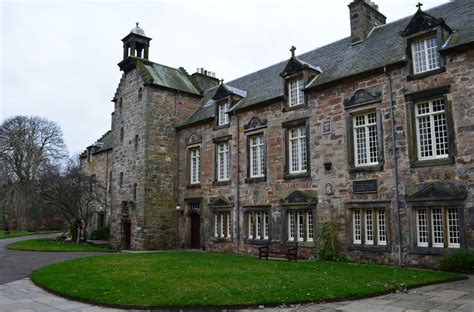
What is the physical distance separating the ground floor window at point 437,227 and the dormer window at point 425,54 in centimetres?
555

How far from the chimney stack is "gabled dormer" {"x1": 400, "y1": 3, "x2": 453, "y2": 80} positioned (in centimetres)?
493

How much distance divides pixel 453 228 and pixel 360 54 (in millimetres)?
9419

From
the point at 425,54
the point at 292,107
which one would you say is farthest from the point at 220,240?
the point at 425,54

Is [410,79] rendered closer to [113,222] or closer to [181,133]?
[181,133]

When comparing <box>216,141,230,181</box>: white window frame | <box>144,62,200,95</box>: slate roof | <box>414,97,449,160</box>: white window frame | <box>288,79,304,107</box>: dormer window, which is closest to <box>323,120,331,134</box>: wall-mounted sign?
<box>288,79,304,107</box>: dormer window

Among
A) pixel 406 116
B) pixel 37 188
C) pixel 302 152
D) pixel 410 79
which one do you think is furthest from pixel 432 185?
pixel 37 188

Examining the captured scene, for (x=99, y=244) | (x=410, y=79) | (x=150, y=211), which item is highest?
(x=410, y=79)

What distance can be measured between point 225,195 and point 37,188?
16.8 m

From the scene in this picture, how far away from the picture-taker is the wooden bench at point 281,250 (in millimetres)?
18297

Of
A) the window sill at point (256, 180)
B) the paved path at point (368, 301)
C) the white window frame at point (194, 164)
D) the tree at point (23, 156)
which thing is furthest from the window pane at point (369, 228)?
the tree at point (23, 156)

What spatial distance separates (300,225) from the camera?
1975 cm

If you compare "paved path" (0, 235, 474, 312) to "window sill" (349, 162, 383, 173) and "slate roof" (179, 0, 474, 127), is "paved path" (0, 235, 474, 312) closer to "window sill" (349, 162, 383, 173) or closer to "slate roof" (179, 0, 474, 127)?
"window sill" (349, 162, 383, 173)

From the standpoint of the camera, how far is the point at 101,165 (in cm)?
4019

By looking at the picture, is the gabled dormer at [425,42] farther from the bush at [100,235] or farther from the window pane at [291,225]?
the bush at [100,235]
